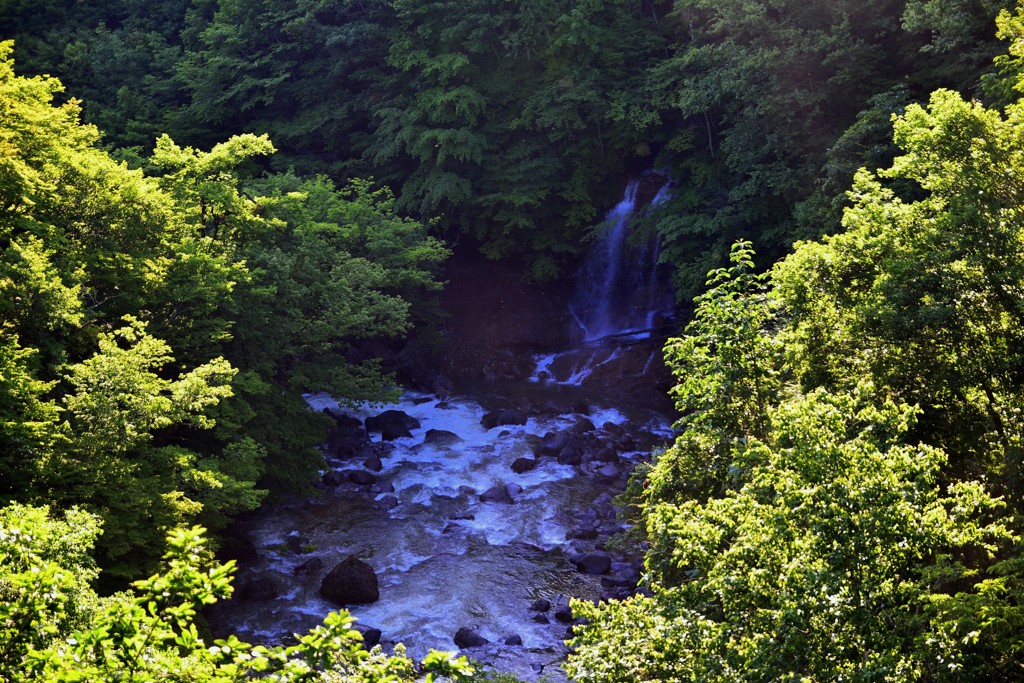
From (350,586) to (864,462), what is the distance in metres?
14.2

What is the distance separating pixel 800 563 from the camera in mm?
8211

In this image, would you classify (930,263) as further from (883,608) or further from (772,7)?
(772,7)

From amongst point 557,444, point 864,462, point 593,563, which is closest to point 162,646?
point 864,462

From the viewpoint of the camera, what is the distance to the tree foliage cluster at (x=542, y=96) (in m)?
26.4

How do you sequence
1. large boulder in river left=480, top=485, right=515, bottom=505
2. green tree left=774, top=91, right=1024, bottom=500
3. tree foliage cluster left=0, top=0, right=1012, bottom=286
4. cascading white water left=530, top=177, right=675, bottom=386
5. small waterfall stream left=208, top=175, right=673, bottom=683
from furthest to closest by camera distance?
1. cascading white water left=530, top=177, right=675, bottom=386
2. tree foliage cluster left=0, top=0, right=1012, bottom=286
3. large boulder in river left=480, top=485, right=515, bottom=505
4. small waterfall stream left=208, top=175, right=673, bottom=683
5. green tree left=774, top=91, right=1024, bottom=500

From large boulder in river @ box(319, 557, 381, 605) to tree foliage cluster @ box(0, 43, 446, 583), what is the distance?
9.54ft

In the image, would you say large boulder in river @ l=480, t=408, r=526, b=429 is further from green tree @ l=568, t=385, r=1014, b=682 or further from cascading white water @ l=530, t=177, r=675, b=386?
green tree @ l=568, t=385, r=1014, b=682

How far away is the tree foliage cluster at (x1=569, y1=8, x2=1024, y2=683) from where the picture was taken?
805 centimetres

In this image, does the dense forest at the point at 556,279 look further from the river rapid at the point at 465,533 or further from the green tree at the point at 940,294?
the river rapid at the point at 465,533

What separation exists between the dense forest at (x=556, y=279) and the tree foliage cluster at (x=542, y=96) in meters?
0.17

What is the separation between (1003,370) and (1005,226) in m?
2.10

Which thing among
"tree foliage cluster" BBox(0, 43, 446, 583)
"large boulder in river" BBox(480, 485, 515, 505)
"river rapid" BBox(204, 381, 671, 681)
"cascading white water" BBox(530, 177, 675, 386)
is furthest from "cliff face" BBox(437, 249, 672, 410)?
"large boulder in river" BBox(480, 485, 515, 505)

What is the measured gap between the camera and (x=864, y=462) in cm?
855

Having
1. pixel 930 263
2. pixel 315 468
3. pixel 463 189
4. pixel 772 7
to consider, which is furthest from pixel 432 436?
pixel 930 263
